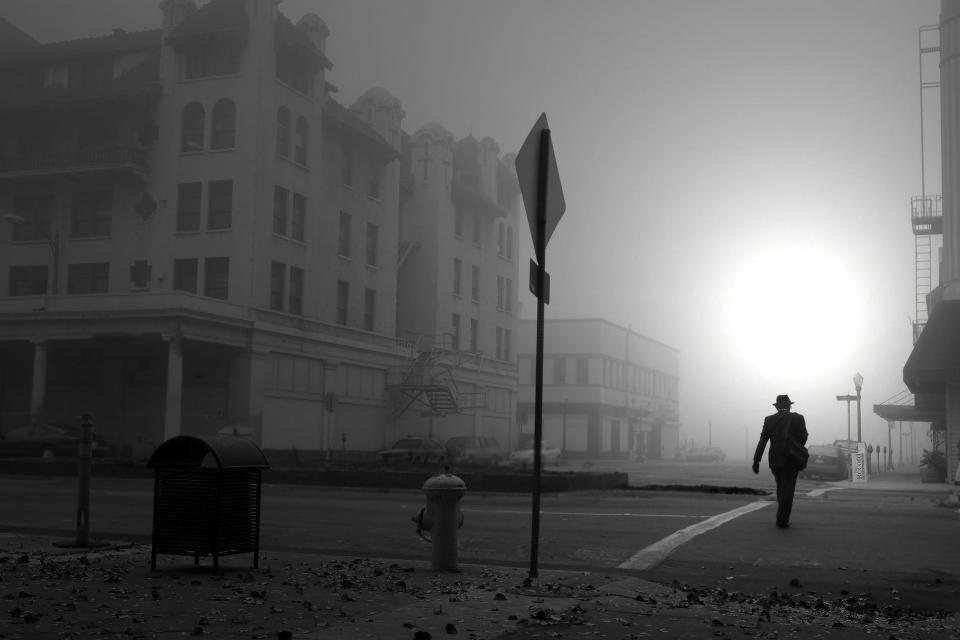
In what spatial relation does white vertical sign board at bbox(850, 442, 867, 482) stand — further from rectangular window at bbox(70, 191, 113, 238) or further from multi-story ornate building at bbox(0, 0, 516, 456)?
Answer: rectangular window at bbox(70, 191, 113, 238)

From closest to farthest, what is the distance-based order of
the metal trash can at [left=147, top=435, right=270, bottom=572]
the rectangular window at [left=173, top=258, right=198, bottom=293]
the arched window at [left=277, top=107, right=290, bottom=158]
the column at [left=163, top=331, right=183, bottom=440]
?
1. the metal trash can at [left=147, top=435, right=270, bottom=572]
2. the column at [left=163, top=331, right=183, bottom=440]
3. the rectangular window at [left=173, top=258, right=198, bottom=293]
4. the arched window at [left=277, top=107, right=290, bottom=158]

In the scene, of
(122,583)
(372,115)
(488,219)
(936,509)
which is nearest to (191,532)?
(122,583)

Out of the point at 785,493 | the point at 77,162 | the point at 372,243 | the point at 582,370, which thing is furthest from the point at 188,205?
the point at 582,370

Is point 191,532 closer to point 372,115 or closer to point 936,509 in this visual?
point 936,509

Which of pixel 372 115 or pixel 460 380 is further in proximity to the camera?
pixel 460 380

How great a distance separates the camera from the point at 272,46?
153ft

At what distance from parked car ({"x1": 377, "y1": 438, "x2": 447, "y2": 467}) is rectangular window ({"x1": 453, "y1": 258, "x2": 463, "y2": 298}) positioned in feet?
59.1

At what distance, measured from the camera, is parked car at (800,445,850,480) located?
42.8m

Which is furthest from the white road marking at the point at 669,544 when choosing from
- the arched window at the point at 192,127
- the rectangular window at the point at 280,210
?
the arched window at the point at 192,127

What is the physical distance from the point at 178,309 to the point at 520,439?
38096 millimetres

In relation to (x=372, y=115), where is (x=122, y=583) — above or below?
below

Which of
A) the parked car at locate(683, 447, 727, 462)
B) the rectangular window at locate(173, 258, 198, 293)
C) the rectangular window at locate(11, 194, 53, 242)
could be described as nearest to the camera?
the rectangular window at locate(173, 258, 198, 293)

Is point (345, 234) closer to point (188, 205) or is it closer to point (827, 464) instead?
point (188, 205)

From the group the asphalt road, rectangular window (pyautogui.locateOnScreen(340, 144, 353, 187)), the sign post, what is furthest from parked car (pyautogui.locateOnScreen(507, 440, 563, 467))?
the sign post
